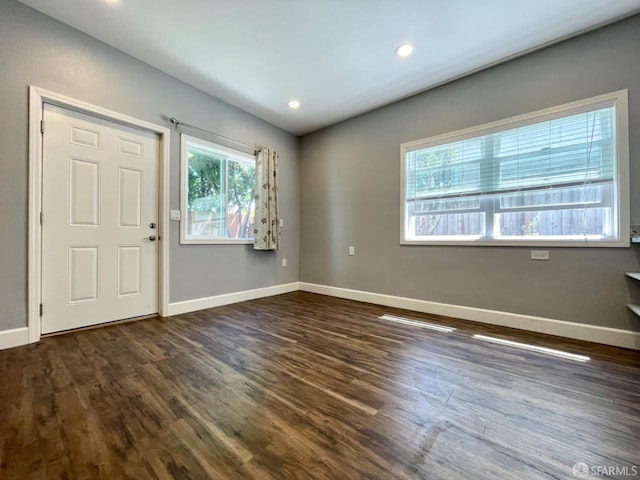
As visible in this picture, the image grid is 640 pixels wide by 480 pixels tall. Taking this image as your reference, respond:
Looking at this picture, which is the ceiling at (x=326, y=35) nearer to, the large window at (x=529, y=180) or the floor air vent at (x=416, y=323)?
the large window at (x=529, y=180)

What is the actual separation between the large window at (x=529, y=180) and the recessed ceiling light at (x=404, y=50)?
3.31ft

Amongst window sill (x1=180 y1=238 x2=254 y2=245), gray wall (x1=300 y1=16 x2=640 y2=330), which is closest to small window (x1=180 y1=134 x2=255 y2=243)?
window sill (x1=180 y1=238 x2=254 y2=245)

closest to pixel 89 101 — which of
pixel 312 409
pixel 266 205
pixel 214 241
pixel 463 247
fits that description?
pixel 214 241

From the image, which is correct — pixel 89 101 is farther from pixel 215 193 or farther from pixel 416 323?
pixel 416 323

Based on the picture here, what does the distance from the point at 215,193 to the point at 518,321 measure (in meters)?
3.87

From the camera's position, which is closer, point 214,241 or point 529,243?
point 529,243

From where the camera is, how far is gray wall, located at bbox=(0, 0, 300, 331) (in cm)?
212

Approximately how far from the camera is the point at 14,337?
7.03 feet

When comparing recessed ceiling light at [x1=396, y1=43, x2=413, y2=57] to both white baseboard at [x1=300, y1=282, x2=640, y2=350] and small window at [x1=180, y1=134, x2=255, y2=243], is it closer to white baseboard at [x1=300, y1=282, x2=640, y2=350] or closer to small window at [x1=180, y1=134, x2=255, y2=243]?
small window at [x1=180, y1=134, x2=255, y2=243]

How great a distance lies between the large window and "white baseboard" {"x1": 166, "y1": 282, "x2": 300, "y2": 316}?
7.16ft

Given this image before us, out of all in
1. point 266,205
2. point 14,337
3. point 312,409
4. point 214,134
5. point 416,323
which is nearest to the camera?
point 312,409

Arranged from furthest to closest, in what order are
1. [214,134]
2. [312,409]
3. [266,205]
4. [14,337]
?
[266,205] → [214,134] → [14,337] → [312,409]

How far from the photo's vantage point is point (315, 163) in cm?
451

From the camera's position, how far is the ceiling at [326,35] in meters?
2.14
